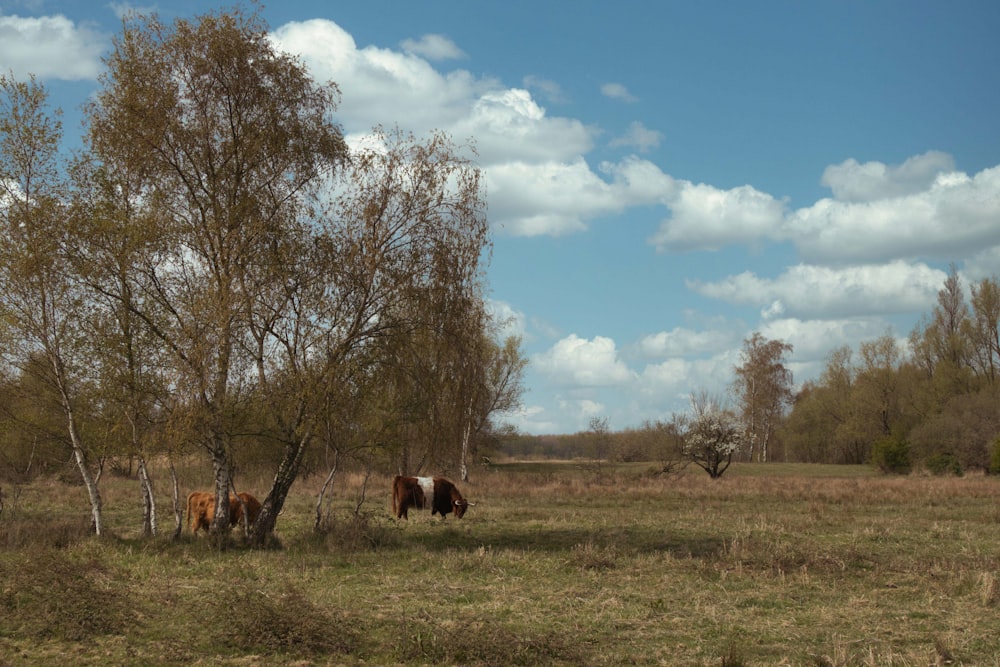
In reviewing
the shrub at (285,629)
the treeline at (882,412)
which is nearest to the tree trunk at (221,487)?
the shrub at (285,629)

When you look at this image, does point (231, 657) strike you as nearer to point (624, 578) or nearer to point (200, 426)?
point (624, 578)

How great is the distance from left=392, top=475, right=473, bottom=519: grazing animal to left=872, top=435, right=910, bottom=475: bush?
4377 cm

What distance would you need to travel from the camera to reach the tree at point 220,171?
17.3 meters

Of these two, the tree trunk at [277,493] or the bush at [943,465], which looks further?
the bush at [943,465]

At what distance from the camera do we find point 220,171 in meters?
18.3

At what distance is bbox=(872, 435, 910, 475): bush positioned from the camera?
56.3 meters

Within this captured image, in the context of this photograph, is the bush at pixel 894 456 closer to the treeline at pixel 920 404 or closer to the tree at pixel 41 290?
the treeline at pixel 920 404

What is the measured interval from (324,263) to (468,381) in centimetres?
427

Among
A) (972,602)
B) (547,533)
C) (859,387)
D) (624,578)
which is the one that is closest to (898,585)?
(972,602)

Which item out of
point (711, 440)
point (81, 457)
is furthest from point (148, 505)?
point (711, 440)

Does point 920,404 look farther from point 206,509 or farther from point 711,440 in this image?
point 206,509

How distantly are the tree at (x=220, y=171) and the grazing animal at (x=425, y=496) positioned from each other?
639 centimetres

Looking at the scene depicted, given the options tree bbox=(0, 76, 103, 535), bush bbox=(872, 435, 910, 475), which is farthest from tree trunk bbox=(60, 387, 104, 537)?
bush bbox=(872, 435, 910, 475)

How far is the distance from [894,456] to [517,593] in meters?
52.9
